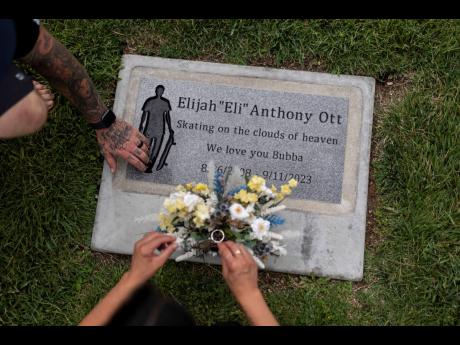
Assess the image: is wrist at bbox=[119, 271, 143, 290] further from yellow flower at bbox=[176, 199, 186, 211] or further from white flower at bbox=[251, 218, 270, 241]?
white flower at bbox=[251, 218, 270, 241]

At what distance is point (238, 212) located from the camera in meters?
2.44

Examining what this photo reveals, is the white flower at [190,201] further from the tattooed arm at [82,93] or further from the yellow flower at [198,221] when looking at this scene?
the tattooed arm at [82,93]

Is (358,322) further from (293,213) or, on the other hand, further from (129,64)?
(129,64)

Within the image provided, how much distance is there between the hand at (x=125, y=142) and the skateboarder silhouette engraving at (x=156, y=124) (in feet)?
0.38

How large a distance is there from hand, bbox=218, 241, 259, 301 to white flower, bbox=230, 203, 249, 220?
0.80 ft

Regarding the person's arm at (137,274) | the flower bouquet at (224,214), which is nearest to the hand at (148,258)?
the person's arm at (137,274)

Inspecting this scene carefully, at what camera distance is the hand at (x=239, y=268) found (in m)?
2.60

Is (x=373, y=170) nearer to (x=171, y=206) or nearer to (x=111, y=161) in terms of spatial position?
(x=171, y=206)

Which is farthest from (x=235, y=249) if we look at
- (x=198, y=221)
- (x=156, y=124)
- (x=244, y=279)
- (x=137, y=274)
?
(x=156, y=124)

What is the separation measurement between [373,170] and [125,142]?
182 centimetres

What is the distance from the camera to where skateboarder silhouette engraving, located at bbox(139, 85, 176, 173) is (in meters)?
3.41

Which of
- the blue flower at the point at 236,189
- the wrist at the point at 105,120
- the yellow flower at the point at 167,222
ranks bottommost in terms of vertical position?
the yellow flower at the point at 167,222

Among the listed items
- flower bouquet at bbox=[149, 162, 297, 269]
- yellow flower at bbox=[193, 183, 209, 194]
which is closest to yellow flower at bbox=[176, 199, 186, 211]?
flower bouquet at bbox=[149, 162, 297, 269]
